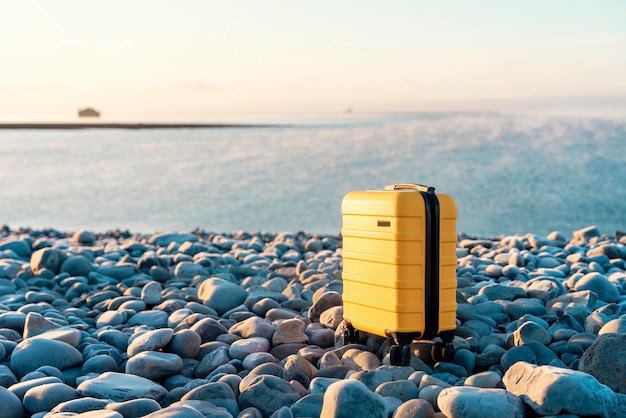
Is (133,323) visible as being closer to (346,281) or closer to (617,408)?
(346,281)

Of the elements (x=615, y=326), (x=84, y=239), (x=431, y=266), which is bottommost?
(x=84, y=239)

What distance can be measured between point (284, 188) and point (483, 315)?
17135 millimetres

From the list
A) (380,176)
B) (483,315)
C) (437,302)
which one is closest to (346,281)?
(437,302)

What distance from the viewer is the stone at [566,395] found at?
312 cm

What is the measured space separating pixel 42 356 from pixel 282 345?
1.40 metres

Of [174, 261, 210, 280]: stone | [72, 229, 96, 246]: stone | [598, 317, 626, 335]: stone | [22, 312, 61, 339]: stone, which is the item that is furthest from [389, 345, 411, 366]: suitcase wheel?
[72, 229, 96, 246]: stone

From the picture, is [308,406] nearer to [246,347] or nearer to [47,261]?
[246,347]

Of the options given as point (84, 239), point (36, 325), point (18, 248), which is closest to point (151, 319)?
point (36, 325)

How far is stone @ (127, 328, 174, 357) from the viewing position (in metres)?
4.32

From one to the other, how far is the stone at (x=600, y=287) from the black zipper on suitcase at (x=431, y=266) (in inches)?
75.9

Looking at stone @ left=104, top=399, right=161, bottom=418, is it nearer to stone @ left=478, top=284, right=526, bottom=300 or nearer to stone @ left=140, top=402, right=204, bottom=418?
stone @ left=140, top=402, right=204, bottom=418

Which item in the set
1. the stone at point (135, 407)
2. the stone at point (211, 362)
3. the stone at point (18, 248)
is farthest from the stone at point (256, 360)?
the stone at point (18, 248)

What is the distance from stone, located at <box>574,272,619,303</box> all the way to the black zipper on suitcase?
193 cm

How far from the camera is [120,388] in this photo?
12.2 ft
